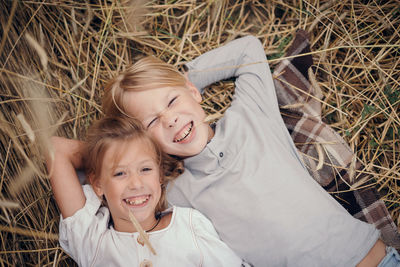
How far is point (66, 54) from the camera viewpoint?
206 cm

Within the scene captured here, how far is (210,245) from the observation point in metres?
1.65

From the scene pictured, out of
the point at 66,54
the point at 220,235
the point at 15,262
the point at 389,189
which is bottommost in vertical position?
the point at 389,189

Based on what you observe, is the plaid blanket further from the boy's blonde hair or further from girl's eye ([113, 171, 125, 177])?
girl's eye ([113, 171, 125, 177])

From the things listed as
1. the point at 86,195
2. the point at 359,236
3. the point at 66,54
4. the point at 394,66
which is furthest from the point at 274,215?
the point at 66,54

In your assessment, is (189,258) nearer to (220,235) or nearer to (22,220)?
Result: (220,235)

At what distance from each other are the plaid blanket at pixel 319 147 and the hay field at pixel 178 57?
0.12m

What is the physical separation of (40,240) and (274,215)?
140 cm

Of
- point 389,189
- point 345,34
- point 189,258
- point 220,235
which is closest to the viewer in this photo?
point 189,258

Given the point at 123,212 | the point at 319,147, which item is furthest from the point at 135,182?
the point at 319,147

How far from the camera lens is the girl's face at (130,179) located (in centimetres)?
152

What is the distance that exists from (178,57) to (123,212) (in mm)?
1185

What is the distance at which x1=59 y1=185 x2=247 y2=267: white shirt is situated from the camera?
1594 millimetres

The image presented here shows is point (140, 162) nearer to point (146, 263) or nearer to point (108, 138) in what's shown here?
point (108, 138)

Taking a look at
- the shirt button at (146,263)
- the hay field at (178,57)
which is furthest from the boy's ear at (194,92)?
the shirt button at (146,263)
